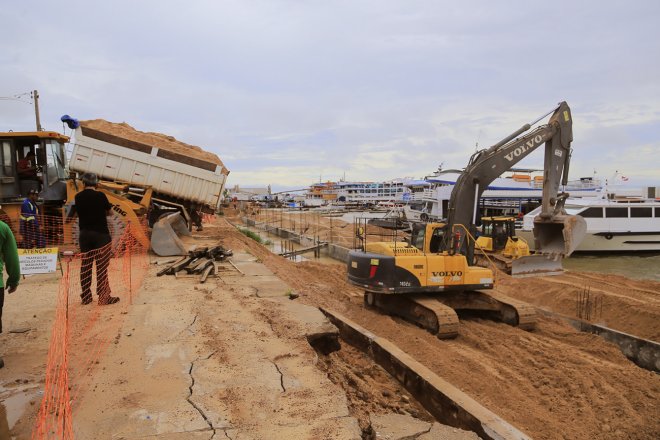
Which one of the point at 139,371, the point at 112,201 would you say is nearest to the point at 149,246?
the point at 112,201

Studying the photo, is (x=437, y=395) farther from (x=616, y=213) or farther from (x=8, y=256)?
(x=616, y=213)

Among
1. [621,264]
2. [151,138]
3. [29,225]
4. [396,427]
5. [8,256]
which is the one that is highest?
[151,138]

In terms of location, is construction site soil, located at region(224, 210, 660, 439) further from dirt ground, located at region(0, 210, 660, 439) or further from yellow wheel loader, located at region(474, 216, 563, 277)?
yellow wheel loader, located at region(474, 216, 563, 277)

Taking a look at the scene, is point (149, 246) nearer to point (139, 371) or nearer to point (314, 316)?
point (314, 316)

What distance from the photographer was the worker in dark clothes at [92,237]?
21.7 ft

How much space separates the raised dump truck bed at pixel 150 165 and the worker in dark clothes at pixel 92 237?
18.5 ft

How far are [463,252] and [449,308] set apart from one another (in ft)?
4.58

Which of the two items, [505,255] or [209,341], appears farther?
[505,255]

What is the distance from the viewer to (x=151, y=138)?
12938 millimetres

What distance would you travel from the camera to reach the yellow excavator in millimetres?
8423

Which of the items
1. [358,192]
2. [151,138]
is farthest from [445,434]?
[358,192]

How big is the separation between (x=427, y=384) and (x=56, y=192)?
11.5 m

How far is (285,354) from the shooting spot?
16.0 ft

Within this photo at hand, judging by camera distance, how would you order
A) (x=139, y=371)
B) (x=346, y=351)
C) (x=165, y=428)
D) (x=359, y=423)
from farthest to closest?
(x=346, y=351) → (x=139, y=371) → (x=359, y=423) → (x=165, y=428)
